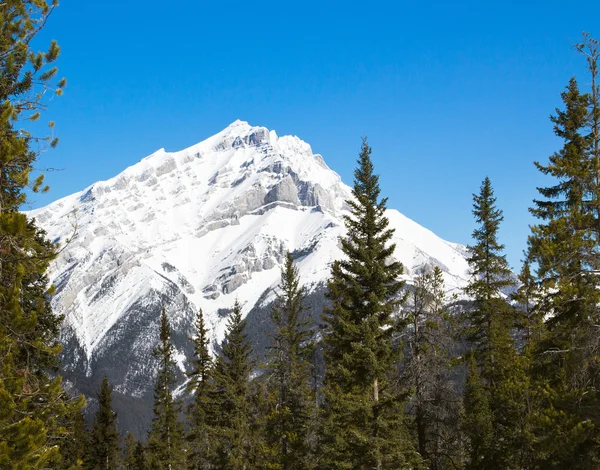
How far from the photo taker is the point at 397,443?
20594mm

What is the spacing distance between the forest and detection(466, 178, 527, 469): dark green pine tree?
0.10 m

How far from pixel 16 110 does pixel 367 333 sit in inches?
578

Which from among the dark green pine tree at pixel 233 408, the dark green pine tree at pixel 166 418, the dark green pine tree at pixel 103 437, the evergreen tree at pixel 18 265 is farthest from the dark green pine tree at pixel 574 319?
the dark green pine tree at pixel 103 437

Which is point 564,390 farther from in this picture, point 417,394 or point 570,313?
point 417,394

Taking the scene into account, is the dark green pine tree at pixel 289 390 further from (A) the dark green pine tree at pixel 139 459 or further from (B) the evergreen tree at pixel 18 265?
(A) the dark green pine tree at pixel 139 459

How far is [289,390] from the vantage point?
32.7 m

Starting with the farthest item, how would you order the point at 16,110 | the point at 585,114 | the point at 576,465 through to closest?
the point at 585,114
the point at 576,465
the point at 16,110

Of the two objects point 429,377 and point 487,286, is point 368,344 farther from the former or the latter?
point 487,286

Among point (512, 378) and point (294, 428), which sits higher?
point (512, 378)

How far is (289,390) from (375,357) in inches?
539

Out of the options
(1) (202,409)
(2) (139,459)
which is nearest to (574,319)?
(1) (202,409)

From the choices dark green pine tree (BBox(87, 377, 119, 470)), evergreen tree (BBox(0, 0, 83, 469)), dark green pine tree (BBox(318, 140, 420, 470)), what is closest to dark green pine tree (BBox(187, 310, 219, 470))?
dark green pine tree (BBox(87, 377, 119, 470))

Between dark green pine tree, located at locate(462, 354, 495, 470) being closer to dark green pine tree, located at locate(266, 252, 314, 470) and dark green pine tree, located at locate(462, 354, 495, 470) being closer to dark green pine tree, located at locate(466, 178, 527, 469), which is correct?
dark green pine tree, located at locate(466, 178, 527, 469)

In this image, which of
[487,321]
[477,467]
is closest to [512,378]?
[477,467]
